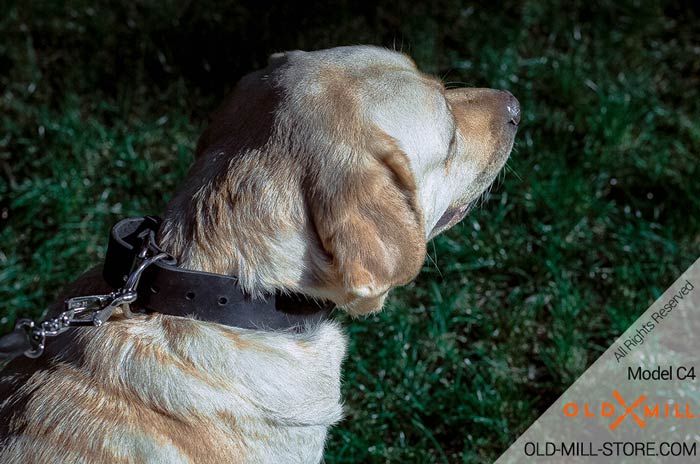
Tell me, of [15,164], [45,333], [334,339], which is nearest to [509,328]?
[334,339]

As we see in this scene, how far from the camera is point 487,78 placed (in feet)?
17.8

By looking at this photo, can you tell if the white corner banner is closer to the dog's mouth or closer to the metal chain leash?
the dog's mouth

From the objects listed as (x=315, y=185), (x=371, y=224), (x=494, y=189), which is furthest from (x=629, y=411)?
(x=315, y=185)

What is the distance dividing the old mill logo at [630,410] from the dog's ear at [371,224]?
1.62 meters

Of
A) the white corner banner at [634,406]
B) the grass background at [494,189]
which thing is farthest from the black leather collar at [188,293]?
the white corner banner at [634,406]

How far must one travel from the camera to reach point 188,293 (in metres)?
2.64

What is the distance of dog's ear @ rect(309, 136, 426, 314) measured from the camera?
8.77 ft

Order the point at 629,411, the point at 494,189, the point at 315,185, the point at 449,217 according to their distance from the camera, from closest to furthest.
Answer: the point at 315,185 → the point at 449,217 → the point at 629,411 → the point at 494,189

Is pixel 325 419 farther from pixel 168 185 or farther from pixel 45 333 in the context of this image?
pixel 168 185

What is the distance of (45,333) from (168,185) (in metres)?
2.52

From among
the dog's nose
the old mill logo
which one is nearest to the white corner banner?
the old mill logo

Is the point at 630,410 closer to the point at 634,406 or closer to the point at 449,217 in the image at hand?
the point at 634,406

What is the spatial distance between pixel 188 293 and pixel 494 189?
2665 mm

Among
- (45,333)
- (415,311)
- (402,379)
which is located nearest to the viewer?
(45,333)
